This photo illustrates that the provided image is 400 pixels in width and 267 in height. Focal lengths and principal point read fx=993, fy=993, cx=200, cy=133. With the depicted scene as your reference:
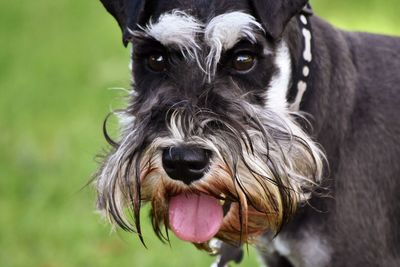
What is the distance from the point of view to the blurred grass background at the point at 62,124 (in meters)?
5.60

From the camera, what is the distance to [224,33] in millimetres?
3504

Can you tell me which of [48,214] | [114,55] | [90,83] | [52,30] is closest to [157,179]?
[48,214]

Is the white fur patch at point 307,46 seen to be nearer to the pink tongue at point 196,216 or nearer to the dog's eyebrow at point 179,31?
the dog's eyebrow at point 179,31

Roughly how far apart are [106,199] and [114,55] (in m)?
4.85

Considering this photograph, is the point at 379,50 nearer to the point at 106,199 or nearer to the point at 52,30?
the point at 106,199

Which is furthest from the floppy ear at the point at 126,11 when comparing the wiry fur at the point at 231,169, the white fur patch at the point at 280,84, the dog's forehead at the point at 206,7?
the white fur patch at the point at 280,84

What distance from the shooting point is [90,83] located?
7848 millimetres

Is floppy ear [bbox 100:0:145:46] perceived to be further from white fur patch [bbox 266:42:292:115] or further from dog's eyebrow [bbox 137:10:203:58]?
white fur patch [bbox 266:42:292:115]

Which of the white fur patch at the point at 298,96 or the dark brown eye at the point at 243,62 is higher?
the dark brown eye at the point at 243,62

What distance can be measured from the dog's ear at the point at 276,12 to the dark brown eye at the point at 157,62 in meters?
0.39

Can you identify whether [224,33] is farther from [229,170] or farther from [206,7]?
[229,170]

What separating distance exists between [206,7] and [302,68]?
49 cm

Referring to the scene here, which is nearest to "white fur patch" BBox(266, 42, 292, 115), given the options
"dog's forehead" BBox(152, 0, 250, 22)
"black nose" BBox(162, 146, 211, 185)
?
"dog's forehead" BBox(152, 0, 250, 22)

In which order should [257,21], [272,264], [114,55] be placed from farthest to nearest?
1. [114,55]
2. [272,264]
3. [257,21]
